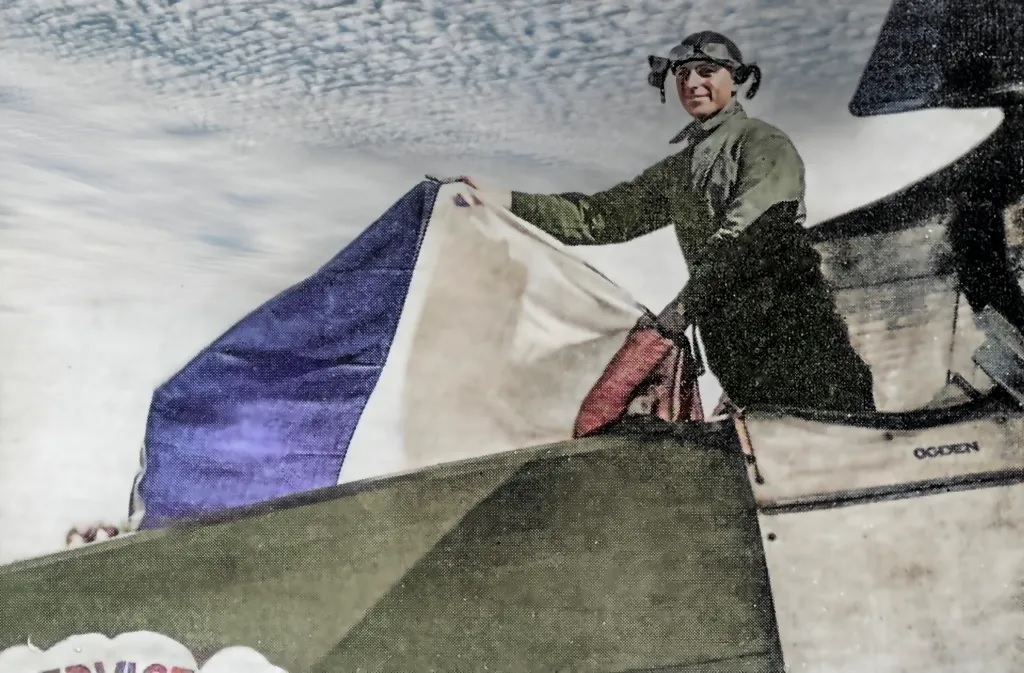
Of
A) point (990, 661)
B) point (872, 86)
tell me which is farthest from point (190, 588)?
point (872, 86)

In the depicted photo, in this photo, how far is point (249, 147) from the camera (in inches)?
70.5

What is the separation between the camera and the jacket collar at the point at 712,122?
172cm

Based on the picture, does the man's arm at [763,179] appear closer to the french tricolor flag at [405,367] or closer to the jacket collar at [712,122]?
the jacket collar at [712,122]

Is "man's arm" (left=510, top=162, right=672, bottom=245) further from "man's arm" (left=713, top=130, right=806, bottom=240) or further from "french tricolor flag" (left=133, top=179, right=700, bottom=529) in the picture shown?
"man's arm" (left=713, top=130, right=806, bottom=240)

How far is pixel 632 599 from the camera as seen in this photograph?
1.68 metres

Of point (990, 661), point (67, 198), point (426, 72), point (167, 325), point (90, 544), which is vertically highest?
point (67, 198)

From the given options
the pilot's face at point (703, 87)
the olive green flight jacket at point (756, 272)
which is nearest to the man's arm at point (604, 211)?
the olive green flight jacket at point (756, 272)

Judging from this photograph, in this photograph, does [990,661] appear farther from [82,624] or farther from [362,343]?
[82,624]

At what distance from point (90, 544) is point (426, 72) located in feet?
4.28

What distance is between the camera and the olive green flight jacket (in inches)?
66.5

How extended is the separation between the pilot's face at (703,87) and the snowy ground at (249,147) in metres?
0.05

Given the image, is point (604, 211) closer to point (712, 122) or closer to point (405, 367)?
point (712, 122)

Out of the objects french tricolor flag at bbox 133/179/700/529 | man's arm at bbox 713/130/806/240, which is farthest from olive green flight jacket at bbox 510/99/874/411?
french tricolor flag at bbox 133/179/700/529

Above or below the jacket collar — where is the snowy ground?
above
